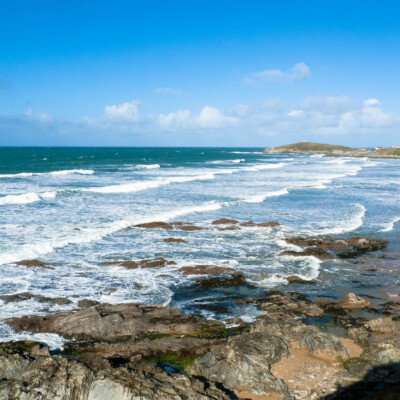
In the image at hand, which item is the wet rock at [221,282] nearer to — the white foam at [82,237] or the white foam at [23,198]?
the white foam at [82,237]

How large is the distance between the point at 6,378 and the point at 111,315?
4232 mm

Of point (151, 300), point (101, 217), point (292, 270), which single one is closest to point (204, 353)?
point (151, 300)

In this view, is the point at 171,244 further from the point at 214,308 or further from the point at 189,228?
the point at 214,308

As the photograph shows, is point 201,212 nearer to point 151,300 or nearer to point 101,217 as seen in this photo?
point 101,217

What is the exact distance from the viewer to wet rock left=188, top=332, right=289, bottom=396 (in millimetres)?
9602

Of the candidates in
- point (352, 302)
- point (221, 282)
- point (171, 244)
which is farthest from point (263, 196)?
point (352, 302)

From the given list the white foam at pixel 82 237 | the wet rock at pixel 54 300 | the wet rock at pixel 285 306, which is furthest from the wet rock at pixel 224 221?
the wet rock at pixel 54 300

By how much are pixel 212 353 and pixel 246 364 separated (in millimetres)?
983

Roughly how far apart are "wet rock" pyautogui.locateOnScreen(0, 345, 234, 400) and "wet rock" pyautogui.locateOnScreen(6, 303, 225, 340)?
2.95 meters

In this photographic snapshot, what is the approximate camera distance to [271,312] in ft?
45.9

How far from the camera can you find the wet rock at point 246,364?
9.60 m

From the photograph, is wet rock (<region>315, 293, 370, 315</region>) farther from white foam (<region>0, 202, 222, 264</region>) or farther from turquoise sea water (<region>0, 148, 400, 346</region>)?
white foam (<region>0, 202, 222, 264</region>)

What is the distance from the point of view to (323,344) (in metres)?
11.2

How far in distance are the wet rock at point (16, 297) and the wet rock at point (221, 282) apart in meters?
6.55
